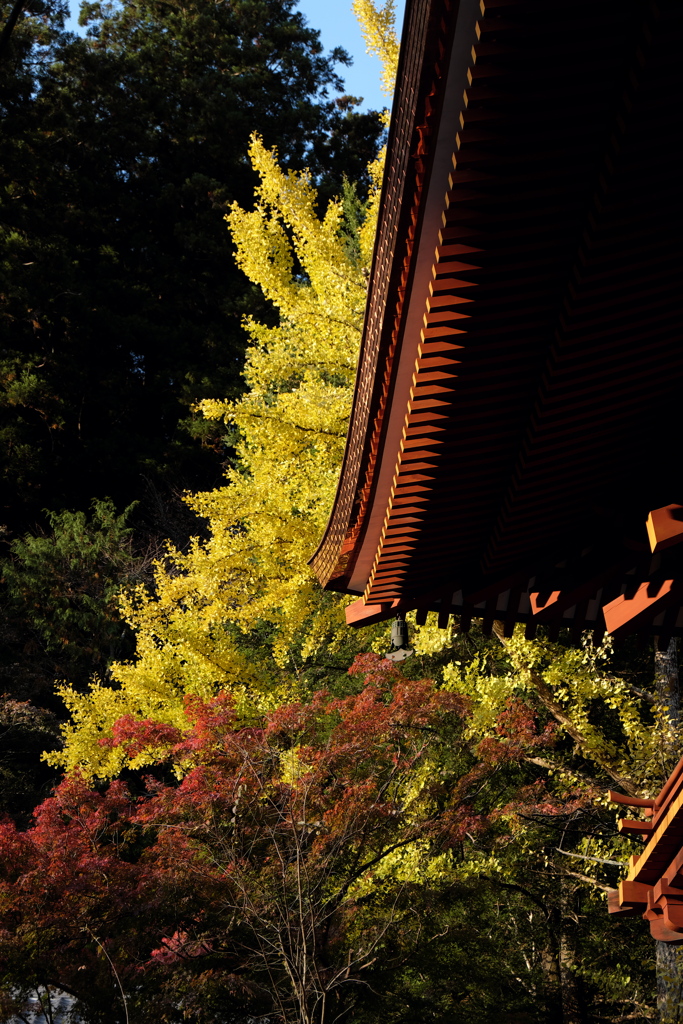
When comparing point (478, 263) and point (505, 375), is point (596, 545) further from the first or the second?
point (478, 263)

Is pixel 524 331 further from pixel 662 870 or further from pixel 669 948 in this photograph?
pixel 669 948

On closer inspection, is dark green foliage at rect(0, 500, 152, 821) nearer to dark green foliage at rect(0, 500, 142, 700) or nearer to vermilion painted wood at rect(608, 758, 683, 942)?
dark green foliage at rect(0, 500, 142, 700)

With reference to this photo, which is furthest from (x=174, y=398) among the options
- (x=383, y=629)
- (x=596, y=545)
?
(x=596, y=545)

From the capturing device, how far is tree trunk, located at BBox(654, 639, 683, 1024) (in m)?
5.45

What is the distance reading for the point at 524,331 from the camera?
67.8 inches

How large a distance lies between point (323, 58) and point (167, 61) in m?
4.36

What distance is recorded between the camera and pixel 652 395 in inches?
82.5

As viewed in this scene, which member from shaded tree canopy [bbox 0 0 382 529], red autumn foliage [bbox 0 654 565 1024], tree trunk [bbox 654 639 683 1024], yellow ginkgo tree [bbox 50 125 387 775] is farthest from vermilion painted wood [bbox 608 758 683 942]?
shaded tree canopy [bbox 0 0 382 529]

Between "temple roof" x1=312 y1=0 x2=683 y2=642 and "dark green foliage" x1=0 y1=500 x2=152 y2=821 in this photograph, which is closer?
"temple roof" x1=312 y1=0 x2=683 y2=642

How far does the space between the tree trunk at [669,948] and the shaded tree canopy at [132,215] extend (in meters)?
12.1

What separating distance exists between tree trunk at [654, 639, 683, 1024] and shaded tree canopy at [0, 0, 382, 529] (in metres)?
12.1

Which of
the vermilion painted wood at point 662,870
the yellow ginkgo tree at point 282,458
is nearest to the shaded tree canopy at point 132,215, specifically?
the yellow ginkgo tree at point 282,458

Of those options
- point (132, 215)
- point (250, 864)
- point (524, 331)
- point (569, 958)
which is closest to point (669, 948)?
point (569, 958)

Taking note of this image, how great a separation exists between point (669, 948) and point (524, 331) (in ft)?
18.9
